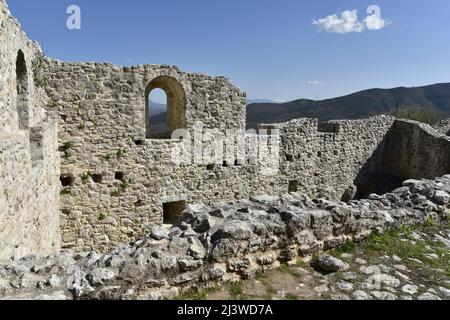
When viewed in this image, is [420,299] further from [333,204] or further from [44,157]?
[44,157]

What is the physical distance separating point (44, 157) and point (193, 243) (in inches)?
174

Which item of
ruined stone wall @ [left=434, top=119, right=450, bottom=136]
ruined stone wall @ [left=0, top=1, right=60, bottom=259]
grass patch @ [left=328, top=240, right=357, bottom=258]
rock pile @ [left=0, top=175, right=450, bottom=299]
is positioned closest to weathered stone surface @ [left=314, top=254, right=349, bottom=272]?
rock pile @ [left=0, top=175, right=450, bottom=299]

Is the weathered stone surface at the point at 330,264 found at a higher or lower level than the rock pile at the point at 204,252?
lower

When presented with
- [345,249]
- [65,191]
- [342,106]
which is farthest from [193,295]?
[342,106]

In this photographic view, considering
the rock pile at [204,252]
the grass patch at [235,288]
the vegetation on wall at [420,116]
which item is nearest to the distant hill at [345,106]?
the vegetation on wall at [420,116]

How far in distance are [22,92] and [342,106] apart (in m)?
54.1

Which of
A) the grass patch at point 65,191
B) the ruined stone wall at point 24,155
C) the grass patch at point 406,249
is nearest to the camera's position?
the grass patch at point 406,249

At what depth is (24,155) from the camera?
562 cm

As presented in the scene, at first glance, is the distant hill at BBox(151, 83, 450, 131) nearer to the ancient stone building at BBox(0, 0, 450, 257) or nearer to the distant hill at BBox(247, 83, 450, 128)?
the distant hill at BBox(247, 83, 450, 128)

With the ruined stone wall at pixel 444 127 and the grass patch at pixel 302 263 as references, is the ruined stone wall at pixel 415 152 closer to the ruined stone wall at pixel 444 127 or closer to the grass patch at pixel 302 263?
the ruined stone wall at pixel 444 127

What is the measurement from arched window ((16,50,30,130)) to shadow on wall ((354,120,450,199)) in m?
12.7

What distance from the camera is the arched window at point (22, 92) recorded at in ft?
22.1

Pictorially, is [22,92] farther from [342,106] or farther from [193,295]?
[342,106]

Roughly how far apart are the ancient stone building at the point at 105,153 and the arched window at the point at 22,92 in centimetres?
2
